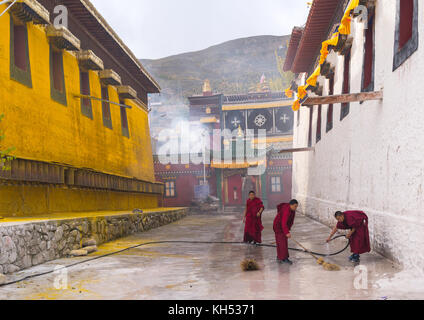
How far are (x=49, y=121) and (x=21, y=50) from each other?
183cm

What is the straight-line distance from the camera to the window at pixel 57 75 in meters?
11.6

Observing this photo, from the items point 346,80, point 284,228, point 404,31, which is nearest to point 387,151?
point 404,31

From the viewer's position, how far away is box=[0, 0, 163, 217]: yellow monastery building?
923 centimetres

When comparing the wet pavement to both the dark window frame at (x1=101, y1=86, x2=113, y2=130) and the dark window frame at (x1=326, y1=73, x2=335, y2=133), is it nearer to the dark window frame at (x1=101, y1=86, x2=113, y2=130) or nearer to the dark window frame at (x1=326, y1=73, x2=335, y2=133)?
the dark window frame at (x1=326, y1=73, x2=335, y2=133)

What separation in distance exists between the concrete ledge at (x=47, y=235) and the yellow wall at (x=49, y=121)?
2.08 metres

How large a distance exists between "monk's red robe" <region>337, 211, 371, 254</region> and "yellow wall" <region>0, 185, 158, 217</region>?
6498 mm

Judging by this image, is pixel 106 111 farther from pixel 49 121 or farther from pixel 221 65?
pixel 221 65

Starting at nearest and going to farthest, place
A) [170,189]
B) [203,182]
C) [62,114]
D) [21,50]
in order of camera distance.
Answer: [21,50] < [62,114] < [203,182] < [170,189]

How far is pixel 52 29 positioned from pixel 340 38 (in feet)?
24.6

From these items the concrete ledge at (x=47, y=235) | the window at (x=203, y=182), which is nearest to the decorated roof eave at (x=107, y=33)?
the concrete ledge at (x=47, y=235)

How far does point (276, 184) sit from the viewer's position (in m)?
30.5

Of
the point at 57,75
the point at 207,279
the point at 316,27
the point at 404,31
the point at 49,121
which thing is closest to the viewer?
the point at 207,279
